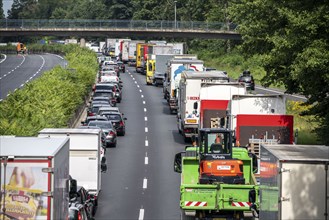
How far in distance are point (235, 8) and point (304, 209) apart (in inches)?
1549

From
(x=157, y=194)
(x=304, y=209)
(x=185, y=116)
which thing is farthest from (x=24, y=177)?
(x=185, y=116)

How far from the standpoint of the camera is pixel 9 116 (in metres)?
33.7

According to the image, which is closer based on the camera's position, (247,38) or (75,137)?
(75,137)

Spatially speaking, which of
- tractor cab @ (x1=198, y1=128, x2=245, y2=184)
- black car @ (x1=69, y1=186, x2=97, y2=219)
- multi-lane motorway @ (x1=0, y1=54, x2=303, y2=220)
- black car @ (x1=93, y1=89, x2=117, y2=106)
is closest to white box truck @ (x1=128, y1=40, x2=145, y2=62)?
multi-lane motorway @ (x1=0, y1=54, x2=303, y2=220)

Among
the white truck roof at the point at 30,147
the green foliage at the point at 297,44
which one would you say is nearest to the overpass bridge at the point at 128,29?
the green foliage at the point at 297,44

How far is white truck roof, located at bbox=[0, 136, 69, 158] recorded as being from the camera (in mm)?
15375

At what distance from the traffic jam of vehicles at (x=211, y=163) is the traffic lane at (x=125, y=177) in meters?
0.76

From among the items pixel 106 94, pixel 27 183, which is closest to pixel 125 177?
pixel 27 183

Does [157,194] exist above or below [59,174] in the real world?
below

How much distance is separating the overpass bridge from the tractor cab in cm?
9369

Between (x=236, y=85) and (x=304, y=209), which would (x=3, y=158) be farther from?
(x=236, y=85)

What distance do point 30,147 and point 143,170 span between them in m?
22.7

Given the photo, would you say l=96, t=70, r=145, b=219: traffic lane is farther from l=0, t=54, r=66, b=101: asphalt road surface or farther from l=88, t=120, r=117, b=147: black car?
l=0, t=54, r=66, b=101: asphalt road surface

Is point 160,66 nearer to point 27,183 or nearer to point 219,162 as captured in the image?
point 219,162
